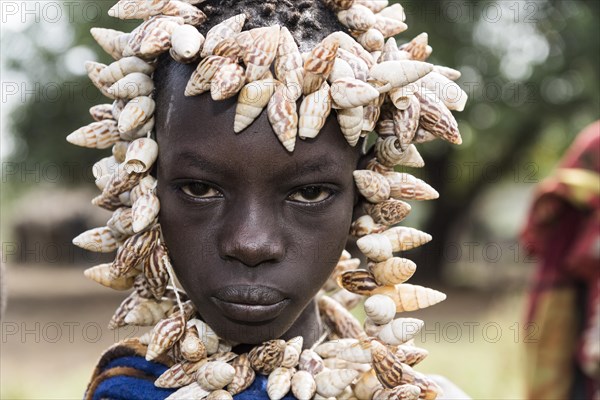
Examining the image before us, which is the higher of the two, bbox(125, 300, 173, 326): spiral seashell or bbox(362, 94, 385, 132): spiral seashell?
bbox(362, 94, 385, 132): spiral seashell

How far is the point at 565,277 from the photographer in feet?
9.23

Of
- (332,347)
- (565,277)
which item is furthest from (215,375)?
(565,277)

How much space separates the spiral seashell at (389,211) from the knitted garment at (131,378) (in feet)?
1.16

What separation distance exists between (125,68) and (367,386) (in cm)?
71

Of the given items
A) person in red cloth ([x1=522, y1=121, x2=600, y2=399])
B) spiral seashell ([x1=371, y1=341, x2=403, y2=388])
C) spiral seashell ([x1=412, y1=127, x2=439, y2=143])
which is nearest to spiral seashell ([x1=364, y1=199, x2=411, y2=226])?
spiral seashell ([x1=412, y1=127, x2=439, y2=143])

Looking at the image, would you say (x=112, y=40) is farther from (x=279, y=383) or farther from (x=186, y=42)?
(x=279, y=383)

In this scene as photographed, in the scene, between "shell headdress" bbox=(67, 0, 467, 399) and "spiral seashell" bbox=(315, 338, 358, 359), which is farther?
"spiral seashell" bbox=(315, 338, 358, 359)

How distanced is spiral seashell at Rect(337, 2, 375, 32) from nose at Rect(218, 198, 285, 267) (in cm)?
38

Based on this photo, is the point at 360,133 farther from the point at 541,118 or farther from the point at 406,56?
the point at 541,118

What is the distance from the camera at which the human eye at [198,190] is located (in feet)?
4.33

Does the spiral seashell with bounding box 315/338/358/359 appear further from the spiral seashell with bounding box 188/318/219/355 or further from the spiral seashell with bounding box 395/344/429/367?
the spiral seashell with bounding box 188/318/219/355

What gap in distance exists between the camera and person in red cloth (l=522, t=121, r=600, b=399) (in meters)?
2.70

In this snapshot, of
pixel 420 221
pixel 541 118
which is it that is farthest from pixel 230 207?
pixel 420 221

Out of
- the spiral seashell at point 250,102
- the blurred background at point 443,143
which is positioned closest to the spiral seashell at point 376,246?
the spiral seashell at point 250,102
